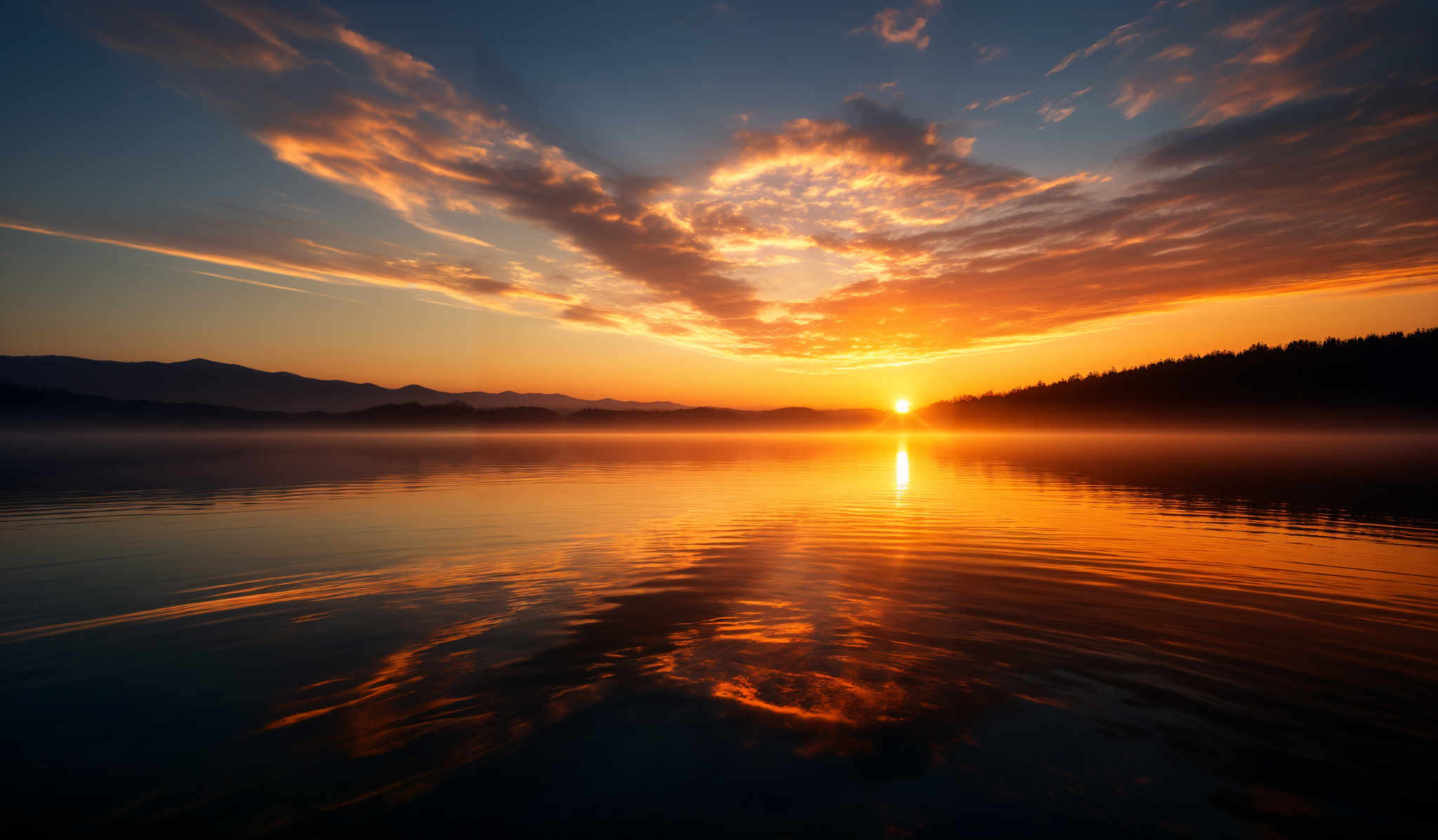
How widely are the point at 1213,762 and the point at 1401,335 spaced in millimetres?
243100

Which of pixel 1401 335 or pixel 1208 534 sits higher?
pixel 1401 335

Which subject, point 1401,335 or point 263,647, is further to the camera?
point 1401,335

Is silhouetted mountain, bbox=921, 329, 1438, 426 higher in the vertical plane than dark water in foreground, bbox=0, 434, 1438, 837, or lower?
higher

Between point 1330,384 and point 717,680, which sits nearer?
point 717,680

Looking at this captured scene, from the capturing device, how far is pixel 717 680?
826 cm

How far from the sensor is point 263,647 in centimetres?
951

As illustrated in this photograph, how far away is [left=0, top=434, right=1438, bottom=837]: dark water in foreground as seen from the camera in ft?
18.1

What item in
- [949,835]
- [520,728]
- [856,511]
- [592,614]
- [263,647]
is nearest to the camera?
[949,835]

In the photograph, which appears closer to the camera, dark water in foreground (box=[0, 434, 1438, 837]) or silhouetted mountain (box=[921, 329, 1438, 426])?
dark water in foreground (box=[0, 434, 1438, 837])

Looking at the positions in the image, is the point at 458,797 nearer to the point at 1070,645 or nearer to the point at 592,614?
the point at 592,614

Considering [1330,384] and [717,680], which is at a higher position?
[1330,384]

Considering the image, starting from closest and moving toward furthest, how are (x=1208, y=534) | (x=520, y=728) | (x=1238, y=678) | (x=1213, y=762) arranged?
(x=1213, y=762) → (x=520, y=728) → (x=1238, y=678) → (x=1208, y=534)

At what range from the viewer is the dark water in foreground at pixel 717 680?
551cm

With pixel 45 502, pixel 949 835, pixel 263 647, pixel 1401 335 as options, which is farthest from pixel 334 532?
pixel 1401 335
